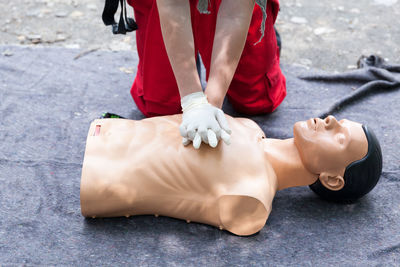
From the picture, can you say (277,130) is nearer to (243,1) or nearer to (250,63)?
(250,63)

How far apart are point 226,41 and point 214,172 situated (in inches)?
21.8

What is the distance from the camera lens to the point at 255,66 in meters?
2.22

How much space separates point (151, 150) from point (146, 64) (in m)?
0.68

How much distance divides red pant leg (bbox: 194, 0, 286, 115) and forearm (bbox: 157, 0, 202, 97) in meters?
0.38

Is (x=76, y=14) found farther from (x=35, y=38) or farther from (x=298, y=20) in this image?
(x=298, y=20)

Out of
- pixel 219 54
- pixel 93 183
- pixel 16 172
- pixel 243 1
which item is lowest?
pixel 16 172

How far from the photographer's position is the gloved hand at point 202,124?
1538 mm

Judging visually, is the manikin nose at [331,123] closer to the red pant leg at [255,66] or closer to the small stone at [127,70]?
the red pant leg at [255,66]

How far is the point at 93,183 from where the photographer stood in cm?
158

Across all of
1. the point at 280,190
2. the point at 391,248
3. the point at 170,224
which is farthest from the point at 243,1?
the point at 391,248

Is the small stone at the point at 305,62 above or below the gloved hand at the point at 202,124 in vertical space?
below

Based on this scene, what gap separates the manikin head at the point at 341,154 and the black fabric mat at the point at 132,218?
0.59ft

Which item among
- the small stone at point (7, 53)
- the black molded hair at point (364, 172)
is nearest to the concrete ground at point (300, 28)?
the small stone at point (7, 53)

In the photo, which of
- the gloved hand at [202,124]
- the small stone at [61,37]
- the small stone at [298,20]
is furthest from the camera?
the small stone at [298,20]
